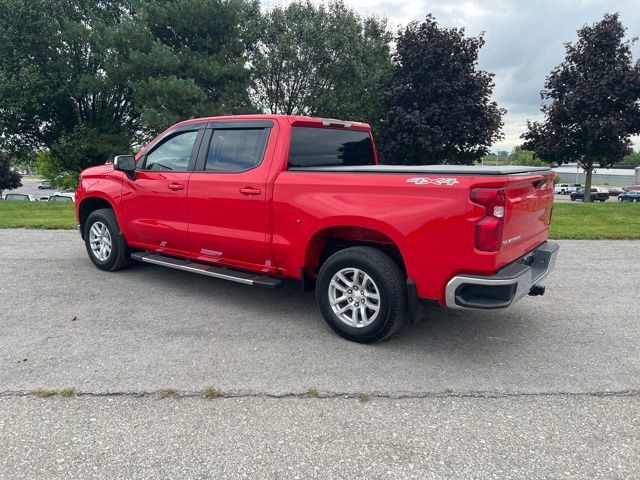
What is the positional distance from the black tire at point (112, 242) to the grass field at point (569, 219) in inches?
160

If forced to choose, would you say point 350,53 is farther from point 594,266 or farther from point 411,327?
point 411,327

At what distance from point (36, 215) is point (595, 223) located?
43.7ft

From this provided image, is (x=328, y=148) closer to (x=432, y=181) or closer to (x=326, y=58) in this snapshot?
(x=432, y=181)

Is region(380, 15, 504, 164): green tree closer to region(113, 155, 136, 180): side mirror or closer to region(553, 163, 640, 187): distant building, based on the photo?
region(113, 155, 136, 180): side mirror

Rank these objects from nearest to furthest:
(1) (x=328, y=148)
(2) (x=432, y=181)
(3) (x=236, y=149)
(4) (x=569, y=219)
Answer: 1. (2) (x=432, y=181)
2. (3) (x=236, y=149)
3. (1) (x=328, y=148)
4. (4) (x=569, y=219)

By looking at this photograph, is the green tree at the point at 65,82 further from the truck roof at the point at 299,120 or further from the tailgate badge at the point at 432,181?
the tailgate badge at the point at 432,181

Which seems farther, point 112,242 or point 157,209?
point 112,242

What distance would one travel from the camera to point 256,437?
262 centimetres

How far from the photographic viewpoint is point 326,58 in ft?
76.1

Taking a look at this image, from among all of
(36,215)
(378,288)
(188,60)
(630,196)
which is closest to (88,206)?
(378,288)

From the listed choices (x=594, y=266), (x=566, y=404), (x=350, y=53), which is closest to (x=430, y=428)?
(x=566, y=404)

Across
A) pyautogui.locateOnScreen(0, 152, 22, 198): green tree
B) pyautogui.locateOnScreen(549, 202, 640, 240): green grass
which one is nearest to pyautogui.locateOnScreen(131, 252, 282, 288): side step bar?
pyautogui.locateOnScreen(549, 202, 640, 240): green grass

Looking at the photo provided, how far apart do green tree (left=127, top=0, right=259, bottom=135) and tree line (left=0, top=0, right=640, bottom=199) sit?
2.1 inches

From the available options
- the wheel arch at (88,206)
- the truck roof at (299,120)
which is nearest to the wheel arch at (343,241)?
the truck roof at (299,120)
